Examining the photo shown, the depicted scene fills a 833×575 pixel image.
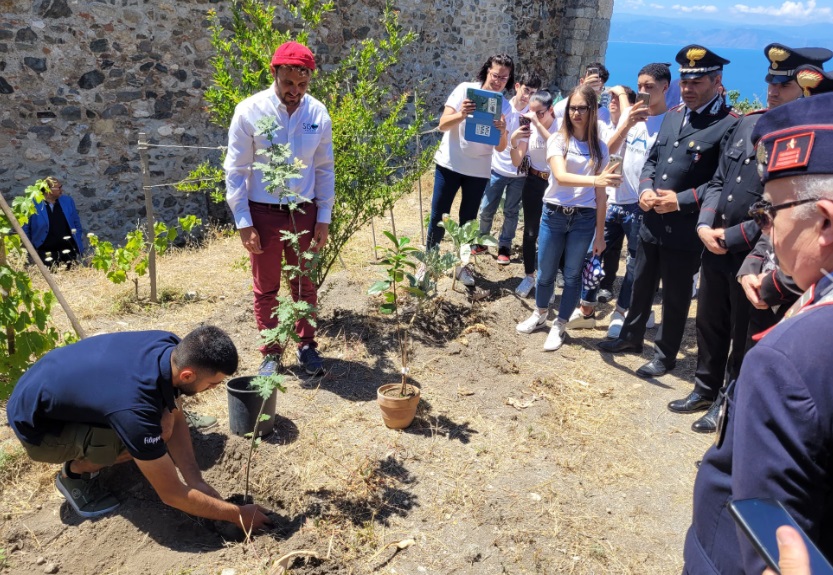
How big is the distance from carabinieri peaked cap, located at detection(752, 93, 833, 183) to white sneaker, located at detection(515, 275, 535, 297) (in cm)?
427

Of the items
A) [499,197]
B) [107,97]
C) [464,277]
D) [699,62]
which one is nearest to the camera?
[699,62]

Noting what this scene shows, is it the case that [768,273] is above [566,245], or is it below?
above

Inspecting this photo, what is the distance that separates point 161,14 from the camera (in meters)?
7.18

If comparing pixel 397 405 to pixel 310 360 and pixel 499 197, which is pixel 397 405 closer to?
pixel 310 360

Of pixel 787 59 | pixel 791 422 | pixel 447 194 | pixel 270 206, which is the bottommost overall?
pixel 447 194

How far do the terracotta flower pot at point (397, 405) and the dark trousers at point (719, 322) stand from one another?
6.04 feet

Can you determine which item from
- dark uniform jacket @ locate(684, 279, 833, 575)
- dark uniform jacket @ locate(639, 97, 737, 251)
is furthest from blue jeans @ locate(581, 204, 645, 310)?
dark uniform jacket @ locate(684, 279, 833, 575)

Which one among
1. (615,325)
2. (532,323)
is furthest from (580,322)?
(532,323)

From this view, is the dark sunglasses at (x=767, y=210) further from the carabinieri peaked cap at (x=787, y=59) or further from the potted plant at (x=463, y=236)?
the potted plant at (x=463, y=236)

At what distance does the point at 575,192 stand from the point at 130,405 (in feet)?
10.5

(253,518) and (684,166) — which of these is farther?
(684,166)

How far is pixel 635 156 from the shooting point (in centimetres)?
501

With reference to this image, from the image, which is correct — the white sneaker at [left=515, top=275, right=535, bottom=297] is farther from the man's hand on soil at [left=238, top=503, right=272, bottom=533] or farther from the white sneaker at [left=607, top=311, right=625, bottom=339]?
the man's hand on soil at [left=238, top=503, right=272, bottom=533]

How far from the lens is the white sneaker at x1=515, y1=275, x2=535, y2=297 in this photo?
5.62m
